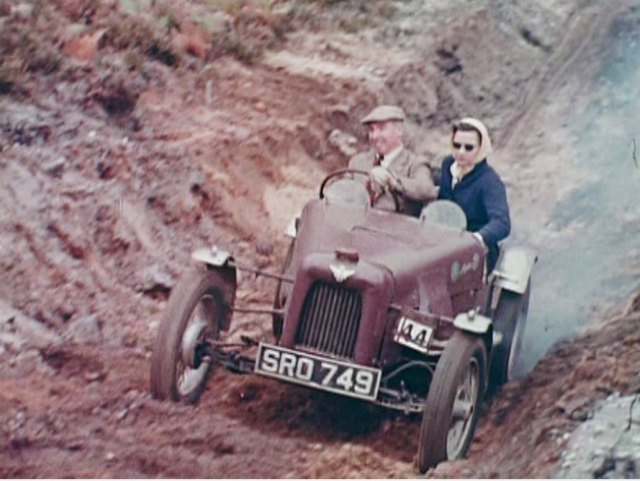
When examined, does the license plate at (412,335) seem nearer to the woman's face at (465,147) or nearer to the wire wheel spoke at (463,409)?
the wire wheel spoke at (463,409)

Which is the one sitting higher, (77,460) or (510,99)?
(510,99)

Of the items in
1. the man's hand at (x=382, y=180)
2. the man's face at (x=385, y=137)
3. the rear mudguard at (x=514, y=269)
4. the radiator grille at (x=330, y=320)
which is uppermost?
the man's face at (x=385, y=137)

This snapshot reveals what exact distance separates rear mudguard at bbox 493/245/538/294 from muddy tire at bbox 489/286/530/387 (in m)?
0.04

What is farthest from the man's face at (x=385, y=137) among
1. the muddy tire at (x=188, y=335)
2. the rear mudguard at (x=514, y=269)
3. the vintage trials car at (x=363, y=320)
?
the muddy tire at (x=188, y=335)

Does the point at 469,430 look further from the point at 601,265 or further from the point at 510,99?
the point at 510,99

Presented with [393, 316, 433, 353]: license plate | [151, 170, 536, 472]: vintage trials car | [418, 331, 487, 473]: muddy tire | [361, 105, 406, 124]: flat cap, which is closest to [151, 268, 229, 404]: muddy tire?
[151, 170, 536, 472]: vintage trials car

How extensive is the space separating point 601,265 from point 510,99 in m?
1.30

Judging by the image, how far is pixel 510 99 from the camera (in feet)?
21.6

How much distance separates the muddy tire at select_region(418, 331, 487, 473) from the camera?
184 inches

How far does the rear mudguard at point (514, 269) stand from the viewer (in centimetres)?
555

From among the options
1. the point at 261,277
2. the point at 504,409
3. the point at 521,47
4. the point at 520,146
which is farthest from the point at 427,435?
the point at 521,47

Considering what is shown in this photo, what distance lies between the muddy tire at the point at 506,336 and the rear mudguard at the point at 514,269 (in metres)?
0.04

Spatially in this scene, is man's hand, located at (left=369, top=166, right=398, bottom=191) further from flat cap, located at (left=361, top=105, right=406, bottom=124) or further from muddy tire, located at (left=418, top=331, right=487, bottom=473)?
muddy tire, located at (left=418, top=331, right=487, bottom=473)

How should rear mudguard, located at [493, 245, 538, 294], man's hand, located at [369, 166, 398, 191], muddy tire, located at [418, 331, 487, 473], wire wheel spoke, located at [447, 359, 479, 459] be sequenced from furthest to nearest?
1. rear mudguard, located at [493, 245, 538, 294]
2. man's hand, located at [369, 166, 398, 191]
3. wire wheel spoke, located at [447, 359, 479, 459]
4. muddy tire, located at [418, 331, 487, 473]
